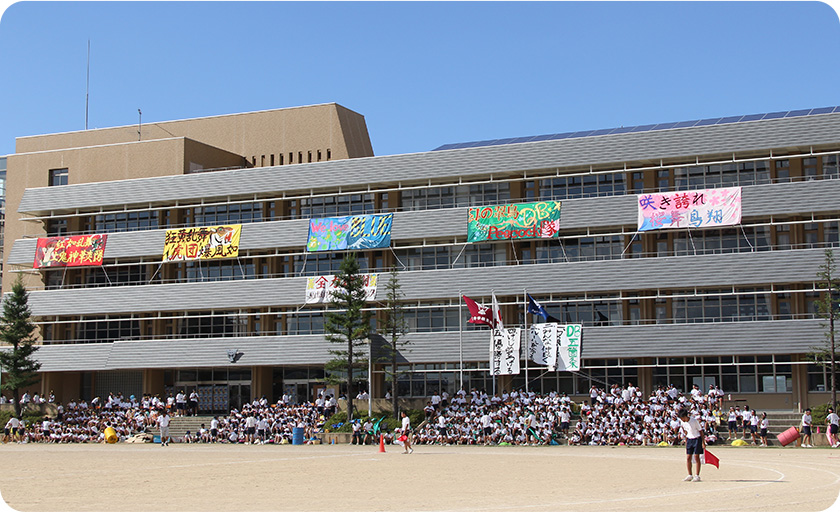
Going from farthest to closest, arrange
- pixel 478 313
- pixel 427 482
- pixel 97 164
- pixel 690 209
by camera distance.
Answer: pixel 97 164 < pixel 478 313 < pixel 690 209 < pixel 427 482

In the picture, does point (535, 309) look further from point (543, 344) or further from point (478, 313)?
point (478, 313)

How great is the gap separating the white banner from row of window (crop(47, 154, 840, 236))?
8100mm

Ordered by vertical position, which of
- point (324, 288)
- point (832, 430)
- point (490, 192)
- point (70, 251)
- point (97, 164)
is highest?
point (97, 164)

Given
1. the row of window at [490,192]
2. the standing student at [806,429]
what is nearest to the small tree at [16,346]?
the row of window at [490,192]

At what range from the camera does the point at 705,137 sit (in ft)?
178

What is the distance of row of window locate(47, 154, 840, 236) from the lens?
5416cm

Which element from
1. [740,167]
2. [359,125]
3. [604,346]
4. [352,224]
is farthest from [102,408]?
[740,167]

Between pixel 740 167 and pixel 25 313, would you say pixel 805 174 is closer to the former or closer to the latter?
pixel 740 167

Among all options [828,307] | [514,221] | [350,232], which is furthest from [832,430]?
[350,232]

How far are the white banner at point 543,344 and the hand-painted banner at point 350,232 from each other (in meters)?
10.7

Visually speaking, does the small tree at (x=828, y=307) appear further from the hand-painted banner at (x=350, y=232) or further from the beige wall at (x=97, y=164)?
the beige wall at (x=97, y=164)

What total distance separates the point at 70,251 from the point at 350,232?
20.3 metres

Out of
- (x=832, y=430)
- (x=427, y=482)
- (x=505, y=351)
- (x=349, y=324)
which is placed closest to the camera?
(x=427, y=482)

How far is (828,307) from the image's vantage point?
46906 mm
